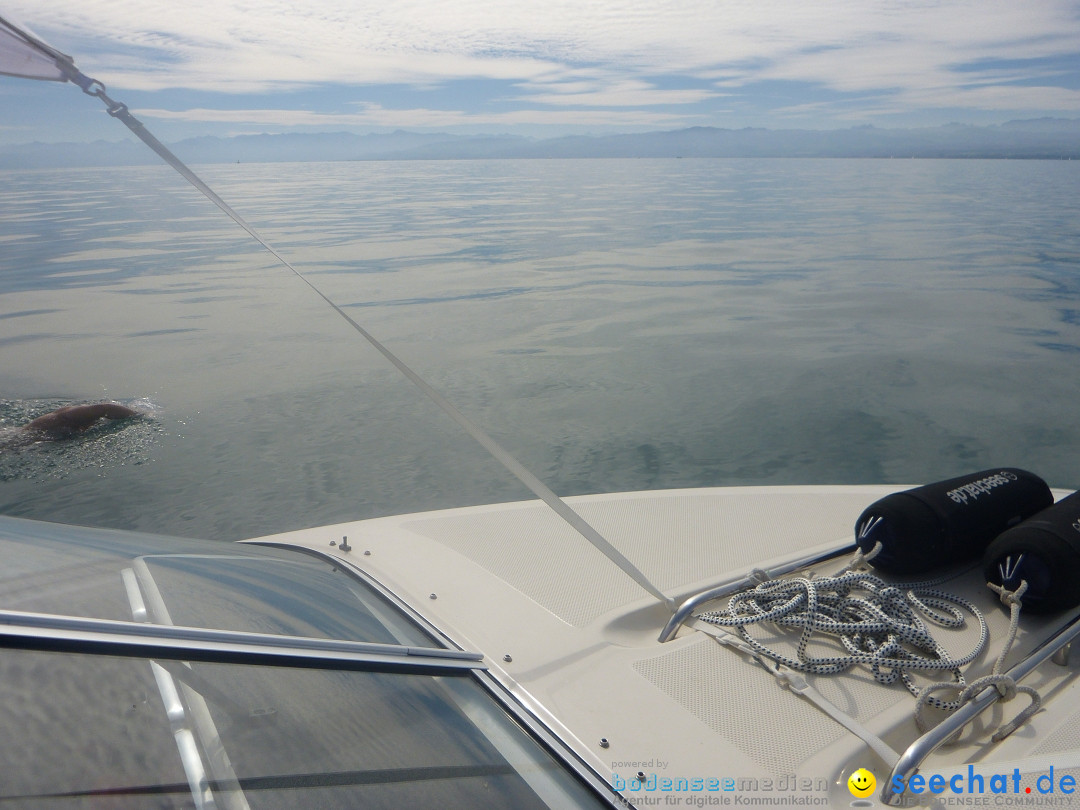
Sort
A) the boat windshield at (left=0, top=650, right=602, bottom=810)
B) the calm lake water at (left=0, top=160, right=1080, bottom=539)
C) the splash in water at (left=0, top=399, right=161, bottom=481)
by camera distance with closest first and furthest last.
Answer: the boat windshield at (left=0, top=650, right=602, bottom=810) < the calm lake water at (left=0, top=160, right=1080, bottom=539) < the splash in water at (left=0, top=399, right=161, bottom=481)

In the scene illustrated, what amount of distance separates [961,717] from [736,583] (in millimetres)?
547

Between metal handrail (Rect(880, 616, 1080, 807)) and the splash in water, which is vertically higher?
metal handrail (Rect(880, 616, 1080, 807))

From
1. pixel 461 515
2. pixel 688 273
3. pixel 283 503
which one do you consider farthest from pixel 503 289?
pixel 461 515

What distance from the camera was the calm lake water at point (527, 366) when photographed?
4328 mm

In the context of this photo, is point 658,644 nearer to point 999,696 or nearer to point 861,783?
point 861,783

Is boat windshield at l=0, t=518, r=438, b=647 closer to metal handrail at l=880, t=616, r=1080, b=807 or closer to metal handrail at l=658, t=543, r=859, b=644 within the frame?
metal handrail at l=658, t=543, r=859, b=644

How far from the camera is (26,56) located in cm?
173

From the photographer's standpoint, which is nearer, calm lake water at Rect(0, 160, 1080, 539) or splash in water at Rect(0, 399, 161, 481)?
calm lake water at Rect(0, 160, 1080, 539)

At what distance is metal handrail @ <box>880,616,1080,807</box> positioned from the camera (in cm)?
113

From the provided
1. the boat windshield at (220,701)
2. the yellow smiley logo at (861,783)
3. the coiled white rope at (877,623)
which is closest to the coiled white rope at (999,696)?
the coiled white rope at (877,623)

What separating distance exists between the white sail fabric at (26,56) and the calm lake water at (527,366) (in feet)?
8.11

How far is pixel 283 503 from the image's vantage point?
4051 millimetres

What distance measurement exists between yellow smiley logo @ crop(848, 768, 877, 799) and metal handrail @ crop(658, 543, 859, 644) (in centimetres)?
46

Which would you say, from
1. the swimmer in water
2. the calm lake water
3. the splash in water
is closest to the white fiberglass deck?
the calm lake water
